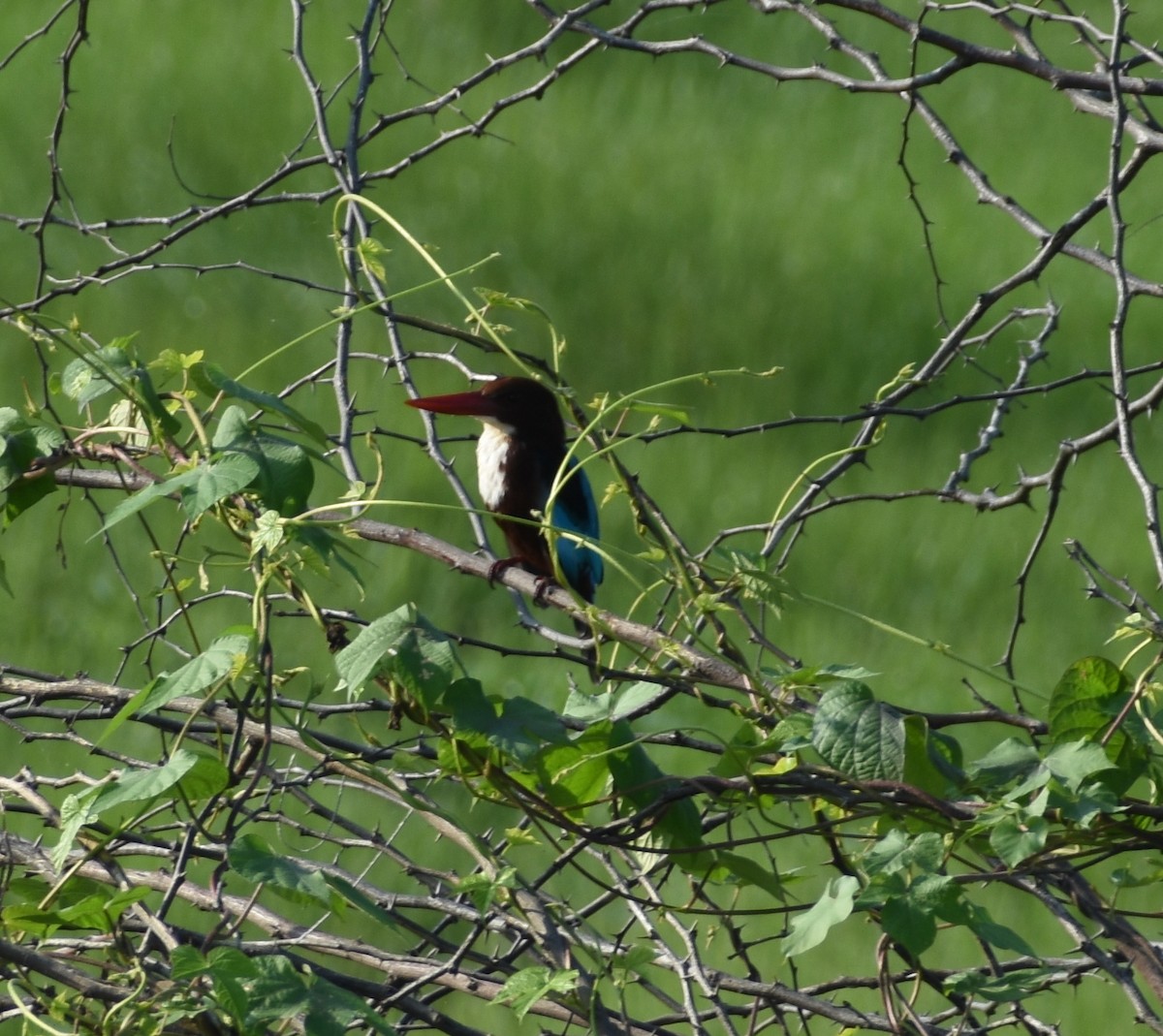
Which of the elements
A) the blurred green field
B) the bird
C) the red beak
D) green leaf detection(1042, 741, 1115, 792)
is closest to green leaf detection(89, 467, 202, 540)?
green leaf detection(1042, 741, 1115, 792)

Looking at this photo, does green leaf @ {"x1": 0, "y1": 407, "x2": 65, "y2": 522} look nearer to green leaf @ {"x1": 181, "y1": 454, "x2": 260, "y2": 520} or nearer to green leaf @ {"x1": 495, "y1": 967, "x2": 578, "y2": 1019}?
green leaf @ {"x1": 181, "y1": 454, "x2": 260, "y2": 520}

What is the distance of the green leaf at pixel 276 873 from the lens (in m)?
1.12

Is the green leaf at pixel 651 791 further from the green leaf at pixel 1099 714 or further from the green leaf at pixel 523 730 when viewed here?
the green leaf at pixel 1099 714

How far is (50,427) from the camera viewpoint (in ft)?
4.72

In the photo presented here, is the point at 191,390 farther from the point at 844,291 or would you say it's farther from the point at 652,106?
the point at 652,106

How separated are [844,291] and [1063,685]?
206 inches

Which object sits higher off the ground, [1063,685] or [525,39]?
[525,39]

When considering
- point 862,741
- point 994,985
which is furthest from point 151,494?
point 994,985

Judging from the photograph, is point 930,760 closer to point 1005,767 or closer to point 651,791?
point 1005,767

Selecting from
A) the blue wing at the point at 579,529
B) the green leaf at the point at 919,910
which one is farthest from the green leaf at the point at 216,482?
the blue wing at the point at 579,529

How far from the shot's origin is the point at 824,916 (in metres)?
1.25

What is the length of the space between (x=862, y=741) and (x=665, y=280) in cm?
551

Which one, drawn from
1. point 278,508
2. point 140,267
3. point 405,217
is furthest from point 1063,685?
point 405,217

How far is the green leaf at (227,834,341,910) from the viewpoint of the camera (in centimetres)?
112
